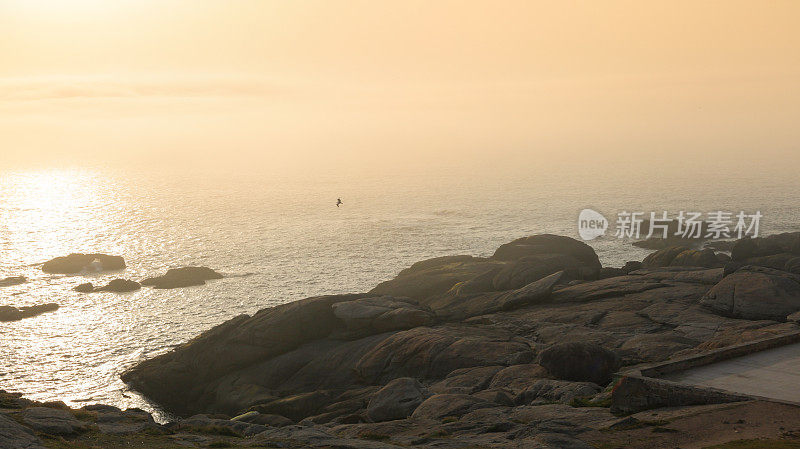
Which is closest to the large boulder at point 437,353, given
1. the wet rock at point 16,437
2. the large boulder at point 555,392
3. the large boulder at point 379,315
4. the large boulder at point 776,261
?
the large boulder at point 379,315

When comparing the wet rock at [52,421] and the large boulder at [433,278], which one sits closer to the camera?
the wet rock at [52,421]

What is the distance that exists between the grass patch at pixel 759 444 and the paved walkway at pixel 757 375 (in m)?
5.39

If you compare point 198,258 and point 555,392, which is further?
point 198,258

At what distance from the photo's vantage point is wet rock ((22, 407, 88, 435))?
34031 mm

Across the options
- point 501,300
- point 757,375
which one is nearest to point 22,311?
point 501,300

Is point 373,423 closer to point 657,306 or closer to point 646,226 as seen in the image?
point 657,306

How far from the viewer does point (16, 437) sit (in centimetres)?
2908

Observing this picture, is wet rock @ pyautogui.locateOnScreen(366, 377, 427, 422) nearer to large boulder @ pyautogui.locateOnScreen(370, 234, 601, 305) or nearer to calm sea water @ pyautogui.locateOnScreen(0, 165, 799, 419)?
calm sea water @ pyautogui.locateOnScreen(0, 165, 799, 419)

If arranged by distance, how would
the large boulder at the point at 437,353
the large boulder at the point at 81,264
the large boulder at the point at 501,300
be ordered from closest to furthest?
the large boulder at the point at 437,353, the large boulder at the point at 501,300, the large boulder at the point at 81,264

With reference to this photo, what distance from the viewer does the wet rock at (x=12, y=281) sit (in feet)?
366

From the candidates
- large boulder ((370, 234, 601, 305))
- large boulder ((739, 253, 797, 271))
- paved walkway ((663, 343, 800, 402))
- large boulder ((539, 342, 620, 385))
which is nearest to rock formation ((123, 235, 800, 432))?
large boulder ((539, 342, 620, 385))

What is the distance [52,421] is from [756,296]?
44.8 metres

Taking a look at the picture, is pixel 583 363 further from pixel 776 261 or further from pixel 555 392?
pixel 776 261

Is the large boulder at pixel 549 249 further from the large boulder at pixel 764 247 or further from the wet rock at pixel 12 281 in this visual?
the wet rock at pixel 12 281
